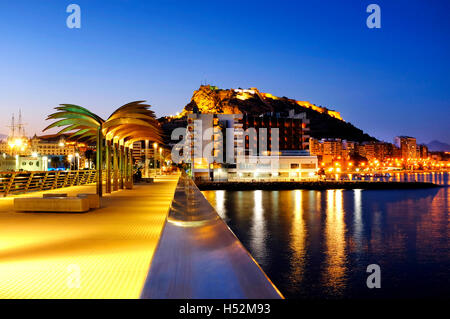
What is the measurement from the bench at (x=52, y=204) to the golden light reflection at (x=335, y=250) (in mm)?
10286

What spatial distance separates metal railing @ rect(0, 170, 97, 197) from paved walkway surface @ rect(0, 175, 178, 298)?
330 inches

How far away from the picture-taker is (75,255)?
646 cm

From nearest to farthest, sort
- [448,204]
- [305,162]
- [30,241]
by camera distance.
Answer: [30,241], [448,204], [305,162]

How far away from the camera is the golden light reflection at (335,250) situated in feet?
58.3

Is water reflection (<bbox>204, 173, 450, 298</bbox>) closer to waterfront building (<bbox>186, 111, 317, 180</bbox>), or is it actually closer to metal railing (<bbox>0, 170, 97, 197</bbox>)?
metal railing (<bbox>0, 170, 97, 197</bbox>)

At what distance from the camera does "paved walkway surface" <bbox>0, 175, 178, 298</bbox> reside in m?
4.72

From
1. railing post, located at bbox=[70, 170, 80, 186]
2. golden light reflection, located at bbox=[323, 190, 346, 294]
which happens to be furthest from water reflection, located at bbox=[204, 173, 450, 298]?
railing post, located at bbox=[70, 170, 80, 186]

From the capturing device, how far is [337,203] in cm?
5406

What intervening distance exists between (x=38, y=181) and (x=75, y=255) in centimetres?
1734

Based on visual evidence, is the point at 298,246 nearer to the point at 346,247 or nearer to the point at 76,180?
the point at 346,247
